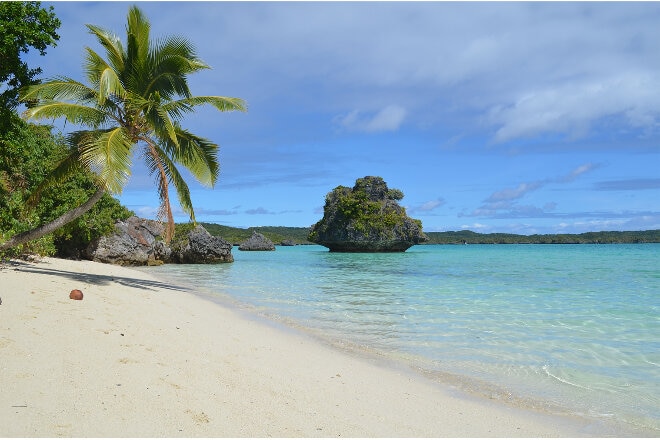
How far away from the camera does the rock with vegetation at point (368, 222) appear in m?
63.6

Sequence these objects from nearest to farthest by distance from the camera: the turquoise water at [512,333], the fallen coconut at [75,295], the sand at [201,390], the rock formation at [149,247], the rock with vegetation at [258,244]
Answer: the sand at [201,390]
the turquoise water at [512,333]
the fallen coconut at [75,295]
the rock formation at [149,247]
the rock with vegetation at [258,244]

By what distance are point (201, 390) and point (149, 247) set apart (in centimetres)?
2678

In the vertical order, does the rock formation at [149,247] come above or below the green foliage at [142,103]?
below

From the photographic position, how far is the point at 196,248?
3394 centimetres

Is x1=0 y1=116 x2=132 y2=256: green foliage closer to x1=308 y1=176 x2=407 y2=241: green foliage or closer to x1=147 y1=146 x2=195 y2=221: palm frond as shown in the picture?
x1=147 y1=146 x2=195 y2=221: palm frond

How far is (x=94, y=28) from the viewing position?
40.3ft

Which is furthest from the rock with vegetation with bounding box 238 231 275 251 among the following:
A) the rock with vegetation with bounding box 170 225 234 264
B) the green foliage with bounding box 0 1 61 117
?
the green foliage with bounding box 0 1 61 117

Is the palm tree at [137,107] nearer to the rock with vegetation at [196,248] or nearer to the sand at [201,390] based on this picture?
the sand at [201,390]

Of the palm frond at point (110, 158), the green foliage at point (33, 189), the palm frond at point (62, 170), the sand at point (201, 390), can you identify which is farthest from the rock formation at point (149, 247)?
the sand at point (201, 390)

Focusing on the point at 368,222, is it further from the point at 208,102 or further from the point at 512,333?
the point at 512,333

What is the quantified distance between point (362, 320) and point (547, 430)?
608 centimetres

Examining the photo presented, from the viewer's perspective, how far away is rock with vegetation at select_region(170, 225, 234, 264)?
34.0 meters

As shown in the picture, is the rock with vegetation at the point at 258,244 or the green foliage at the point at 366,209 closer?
the green foliage at the point at 366,209

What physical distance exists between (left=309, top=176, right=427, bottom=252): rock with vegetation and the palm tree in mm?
51008
